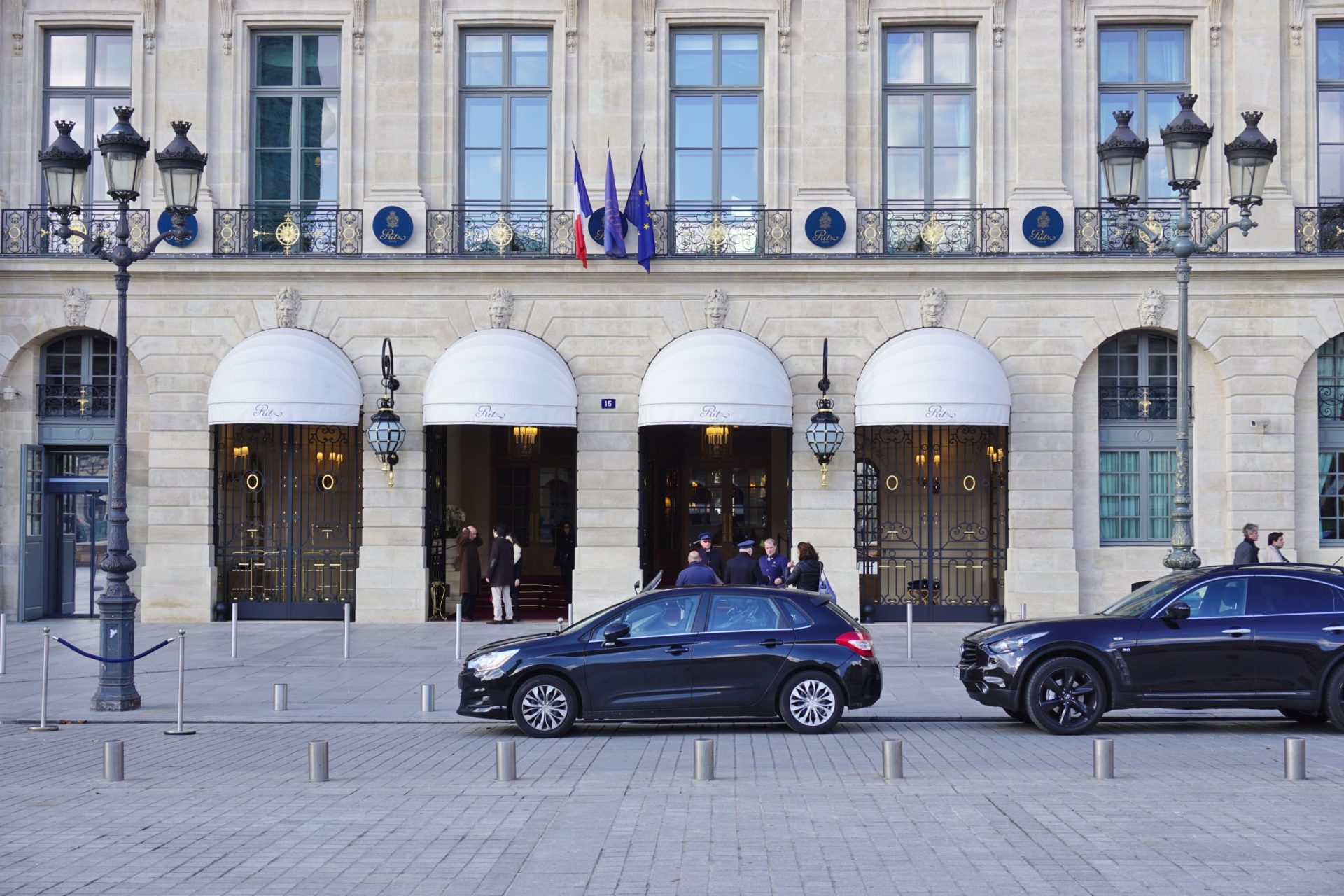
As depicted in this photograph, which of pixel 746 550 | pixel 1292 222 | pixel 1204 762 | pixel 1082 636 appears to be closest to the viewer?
pixel 1204 762

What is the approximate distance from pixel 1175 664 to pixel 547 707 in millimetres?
6338

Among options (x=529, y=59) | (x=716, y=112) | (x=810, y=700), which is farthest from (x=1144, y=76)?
(x=810, y=700)

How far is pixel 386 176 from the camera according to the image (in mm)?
27000

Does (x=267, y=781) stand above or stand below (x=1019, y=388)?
below

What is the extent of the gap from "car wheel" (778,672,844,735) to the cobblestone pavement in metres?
0.21

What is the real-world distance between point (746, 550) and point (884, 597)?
25.1 ft

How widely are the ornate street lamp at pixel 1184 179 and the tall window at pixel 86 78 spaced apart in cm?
1852

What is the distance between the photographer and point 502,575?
26859mm

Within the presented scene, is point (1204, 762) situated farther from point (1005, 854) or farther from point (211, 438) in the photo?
point (211, 438)

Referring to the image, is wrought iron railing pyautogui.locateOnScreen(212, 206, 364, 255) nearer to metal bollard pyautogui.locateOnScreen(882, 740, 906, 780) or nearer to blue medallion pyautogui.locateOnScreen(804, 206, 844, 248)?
blue medallion pyautogui.locateOnScreen(804, 206, 844, 248)

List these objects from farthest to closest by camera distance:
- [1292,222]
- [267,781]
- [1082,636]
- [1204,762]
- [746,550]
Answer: [1292,222], [746,550], [1082,636], [1204,762], [267,781]

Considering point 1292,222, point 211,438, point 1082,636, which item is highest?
point 1292,222

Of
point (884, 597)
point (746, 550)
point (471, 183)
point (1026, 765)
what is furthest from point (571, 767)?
point (471, 183)

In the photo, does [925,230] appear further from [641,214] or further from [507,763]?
[507,763]
